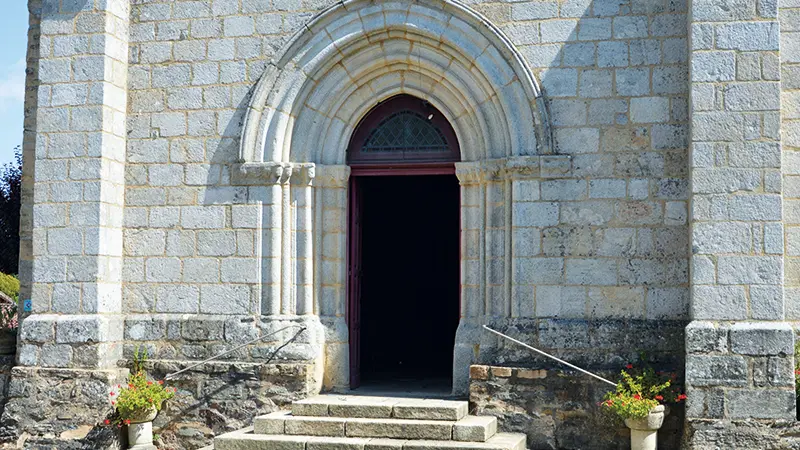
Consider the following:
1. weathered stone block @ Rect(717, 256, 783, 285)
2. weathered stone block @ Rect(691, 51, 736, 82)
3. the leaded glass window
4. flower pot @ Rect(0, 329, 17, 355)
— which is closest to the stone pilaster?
flower pot @ Rect(0, 329, 17, 355)

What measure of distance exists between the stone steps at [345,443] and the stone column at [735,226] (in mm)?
1444

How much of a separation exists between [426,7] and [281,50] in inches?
53.4

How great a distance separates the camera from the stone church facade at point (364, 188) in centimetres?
724

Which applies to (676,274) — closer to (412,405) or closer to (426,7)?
(412,405)

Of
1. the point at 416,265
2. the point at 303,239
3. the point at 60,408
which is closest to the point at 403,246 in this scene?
the point at 416,265

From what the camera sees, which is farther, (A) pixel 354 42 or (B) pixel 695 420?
(A) pixel 354 42

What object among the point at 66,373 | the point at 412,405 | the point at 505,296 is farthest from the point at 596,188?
the point at 66,373

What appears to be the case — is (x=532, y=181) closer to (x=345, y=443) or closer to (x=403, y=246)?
(x=345, y=443)

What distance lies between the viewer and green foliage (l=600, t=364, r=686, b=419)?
23.3 ft

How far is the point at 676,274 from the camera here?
7590 millimetres

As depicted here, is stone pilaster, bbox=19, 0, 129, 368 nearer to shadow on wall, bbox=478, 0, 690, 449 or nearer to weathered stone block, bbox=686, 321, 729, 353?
shadow on wall, bbox=478, 0, 690, 449

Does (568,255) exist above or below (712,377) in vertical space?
above

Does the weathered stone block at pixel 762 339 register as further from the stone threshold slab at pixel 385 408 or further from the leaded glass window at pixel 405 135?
the leaded glass window at pixel 405 135

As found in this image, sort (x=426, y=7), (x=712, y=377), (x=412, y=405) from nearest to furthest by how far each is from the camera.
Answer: (x=712, y=377) → (x=412, y=405) → (x=426, y=7)
